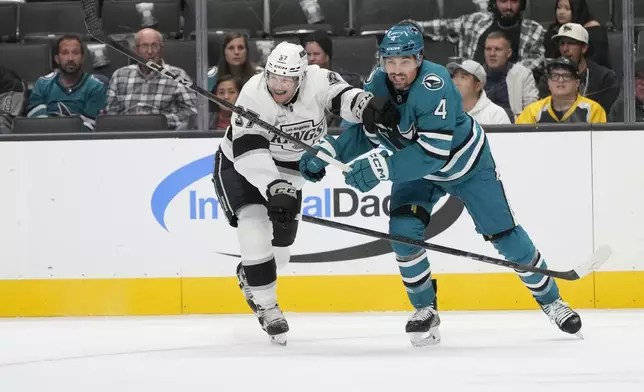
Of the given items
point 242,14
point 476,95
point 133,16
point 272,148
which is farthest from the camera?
point 133,16

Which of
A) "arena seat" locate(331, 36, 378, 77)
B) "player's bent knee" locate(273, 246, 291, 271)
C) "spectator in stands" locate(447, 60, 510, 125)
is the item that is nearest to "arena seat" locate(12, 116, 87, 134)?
"arena seat" locate(331, 36, 378, 77)

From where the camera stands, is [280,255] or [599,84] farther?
[599,84]

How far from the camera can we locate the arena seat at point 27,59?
6566mm

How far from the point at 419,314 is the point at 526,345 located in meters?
0.42

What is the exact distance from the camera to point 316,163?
450cm

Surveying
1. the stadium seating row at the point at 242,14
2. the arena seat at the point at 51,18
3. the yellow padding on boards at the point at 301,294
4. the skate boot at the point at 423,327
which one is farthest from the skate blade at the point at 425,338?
the arena seat at the point at 51,18

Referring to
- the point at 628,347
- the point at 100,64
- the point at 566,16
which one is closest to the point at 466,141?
the point at 628,347

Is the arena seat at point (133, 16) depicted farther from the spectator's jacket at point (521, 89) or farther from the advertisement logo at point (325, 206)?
the spectator's jacket at point (521, 89)

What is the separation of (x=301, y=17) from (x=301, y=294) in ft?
5.42

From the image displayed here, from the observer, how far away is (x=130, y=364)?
4016 mm

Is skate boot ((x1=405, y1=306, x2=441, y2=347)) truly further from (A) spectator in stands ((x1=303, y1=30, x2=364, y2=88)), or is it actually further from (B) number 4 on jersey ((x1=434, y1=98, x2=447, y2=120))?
(A) spectator in stands ((x1=303, y1=30, x2=364, y2=88))

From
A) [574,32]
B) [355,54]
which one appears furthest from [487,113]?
[355,54]

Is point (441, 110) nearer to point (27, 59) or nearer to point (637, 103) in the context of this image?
point (637, 103)

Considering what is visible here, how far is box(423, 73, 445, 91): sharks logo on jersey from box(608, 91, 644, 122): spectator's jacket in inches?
72.3
